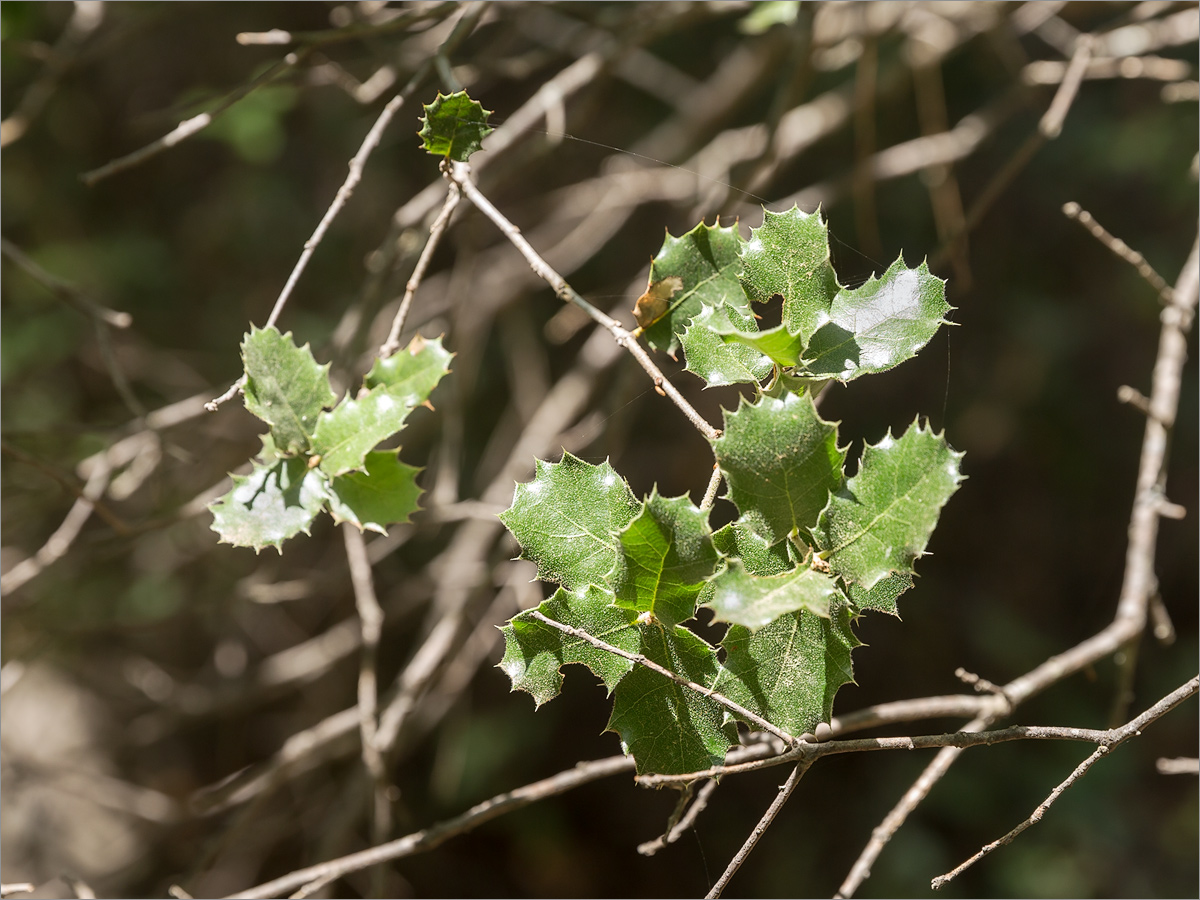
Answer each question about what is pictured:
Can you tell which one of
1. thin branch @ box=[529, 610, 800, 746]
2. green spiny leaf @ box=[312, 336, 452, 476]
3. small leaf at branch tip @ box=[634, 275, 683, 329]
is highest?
small leaf at branch tip @ box=[634, 275, 683, 329]

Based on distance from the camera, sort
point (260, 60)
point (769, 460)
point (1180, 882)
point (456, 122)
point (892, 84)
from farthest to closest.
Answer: point (260, 60) → point (1180, 882) → point (892, 84) → point (456, 122) → point (769, 460)

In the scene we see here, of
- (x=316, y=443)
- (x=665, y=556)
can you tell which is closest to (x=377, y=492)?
(x=316, y=443)

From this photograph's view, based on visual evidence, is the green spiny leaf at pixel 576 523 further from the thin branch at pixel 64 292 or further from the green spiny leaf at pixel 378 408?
the thin branch at pixel 64 292

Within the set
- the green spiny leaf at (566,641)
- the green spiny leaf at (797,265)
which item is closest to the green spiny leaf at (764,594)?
the green spiny leaf at (566,641)

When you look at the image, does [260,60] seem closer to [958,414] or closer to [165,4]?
[165,4]

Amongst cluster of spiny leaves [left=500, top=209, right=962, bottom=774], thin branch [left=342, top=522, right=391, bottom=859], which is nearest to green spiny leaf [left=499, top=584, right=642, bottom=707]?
cluster of spiny leaves [left=500, top=209, right=962, bottom=774]

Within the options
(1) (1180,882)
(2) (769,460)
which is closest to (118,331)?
(2) (769,460)

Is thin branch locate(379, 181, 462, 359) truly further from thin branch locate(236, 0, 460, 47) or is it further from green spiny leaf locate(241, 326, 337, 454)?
thin branch locate(236, 0, 460, 47)

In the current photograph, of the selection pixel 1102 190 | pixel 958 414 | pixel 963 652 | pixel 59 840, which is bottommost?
pixel 59 840
